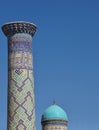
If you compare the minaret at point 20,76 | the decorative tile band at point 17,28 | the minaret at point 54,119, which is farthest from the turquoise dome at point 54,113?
the decorative tile band at point 17,28

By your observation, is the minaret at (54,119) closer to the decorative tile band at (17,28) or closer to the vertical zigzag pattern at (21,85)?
the vertical zigzag pattern at (21,85)

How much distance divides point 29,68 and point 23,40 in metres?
1.19

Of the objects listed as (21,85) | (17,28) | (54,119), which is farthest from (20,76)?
(54,119)

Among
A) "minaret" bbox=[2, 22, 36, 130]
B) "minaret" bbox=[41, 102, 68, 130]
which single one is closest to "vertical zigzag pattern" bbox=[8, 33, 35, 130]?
"minaret" bbox=[2, 22, 36, 130]

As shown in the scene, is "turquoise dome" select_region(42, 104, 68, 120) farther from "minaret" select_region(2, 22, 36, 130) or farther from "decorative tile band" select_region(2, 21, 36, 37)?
"decorative tile band" select_region(2, 21, 36, 37)

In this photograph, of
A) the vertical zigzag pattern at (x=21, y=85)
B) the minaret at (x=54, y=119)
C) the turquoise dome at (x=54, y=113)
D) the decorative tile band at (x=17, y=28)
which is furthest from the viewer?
the turquoise dome at (x=54, y=113)

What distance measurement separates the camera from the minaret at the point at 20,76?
66.4 feet

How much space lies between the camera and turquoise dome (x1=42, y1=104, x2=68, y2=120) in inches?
1137

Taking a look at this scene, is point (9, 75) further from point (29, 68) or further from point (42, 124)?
point (42, 124)

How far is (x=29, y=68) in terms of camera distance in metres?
21.0

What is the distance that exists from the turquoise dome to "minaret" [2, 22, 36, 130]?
8.28 meters

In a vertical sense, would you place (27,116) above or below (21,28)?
below

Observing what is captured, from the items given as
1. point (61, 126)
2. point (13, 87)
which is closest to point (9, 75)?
point (13, 87)

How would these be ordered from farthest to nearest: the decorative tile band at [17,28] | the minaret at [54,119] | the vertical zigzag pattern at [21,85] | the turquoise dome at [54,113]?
the turquoise dome at [54,113], the minaret at [54,119], the decorative tile band at [17,28], the vertical zigzag pattern at [21,85]
